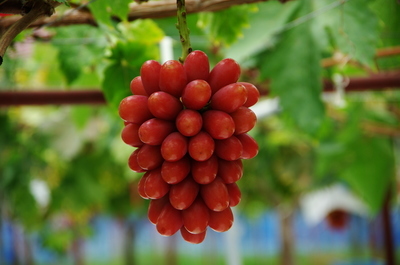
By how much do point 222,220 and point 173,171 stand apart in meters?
0.05

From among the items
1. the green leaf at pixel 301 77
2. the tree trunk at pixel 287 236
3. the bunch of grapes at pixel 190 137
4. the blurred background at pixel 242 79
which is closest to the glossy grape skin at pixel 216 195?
the bunch of grapes at pixel 190 137

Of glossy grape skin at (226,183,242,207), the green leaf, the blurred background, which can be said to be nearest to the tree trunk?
the blurred background

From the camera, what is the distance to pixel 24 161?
1.34 meters

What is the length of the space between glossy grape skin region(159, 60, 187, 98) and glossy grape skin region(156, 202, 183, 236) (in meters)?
0.08

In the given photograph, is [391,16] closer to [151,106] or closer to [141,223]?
[151,106]

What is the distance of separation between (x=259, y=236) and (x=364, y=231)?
1150mm

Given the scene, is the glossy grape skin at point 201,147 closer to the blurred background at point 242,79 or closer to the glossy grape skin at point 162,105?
the glossy grape skin at point 162,105

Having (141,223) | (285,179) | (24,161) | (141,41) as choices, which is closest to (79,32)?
(141,41)

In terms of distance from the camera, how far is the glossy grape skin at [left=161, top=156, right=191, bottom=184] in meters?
0.29

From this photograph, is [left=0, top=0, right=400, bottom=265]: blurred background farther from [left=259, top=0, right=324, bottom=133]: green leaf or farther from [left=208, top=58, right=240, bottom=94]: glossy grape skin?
[left=208, top=58, right=240, bottom=94]: glossy grape skin

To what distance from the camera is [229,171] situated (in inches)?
11.9

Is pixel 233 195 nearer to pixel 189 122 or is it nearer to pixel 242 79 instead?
pixel 189 122

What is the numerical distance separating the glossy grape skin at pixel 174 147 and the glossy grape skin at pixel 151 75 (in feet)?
0.12

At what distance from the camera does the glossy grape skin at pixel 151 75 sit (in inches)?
11.8
